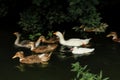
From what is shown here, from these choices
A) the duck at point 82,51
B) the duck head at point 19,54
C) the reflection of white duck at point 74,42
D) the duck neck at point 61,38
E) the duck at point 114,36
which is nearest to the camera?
the duck head at point 19,54

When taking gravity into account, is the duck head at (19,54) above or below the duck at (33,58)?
above

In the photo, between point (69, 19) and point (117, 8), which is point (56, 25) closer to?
point (69, 19)

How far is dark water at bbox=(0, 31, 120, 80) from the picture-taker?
9.97 meters

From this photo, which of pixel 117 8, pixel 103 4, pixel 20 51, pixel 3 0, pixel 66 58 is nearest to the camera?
pixel 66 58

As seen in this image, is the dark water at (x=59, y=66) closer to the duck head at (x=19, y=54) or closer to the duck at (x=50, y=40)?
the duck head at (x=19, y=54)

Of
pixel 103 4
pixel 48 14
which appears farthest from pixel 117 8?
pixel 48 14

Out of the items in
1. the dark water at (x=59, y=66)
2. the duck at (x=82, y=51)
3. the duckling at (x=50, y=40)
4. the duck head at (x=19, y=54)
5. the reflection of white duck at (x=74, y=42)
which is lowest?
the dark water at (x=59, y=66)

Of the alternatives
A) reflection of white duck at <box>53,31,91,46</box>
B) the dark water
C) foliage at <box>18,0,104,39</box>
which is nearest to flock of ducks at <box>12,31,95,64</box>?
reflection of white duck at <box>53,31,91,46</box>

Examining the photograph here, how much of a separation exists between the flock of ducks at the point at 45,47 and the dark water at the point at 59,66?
162 millimetres

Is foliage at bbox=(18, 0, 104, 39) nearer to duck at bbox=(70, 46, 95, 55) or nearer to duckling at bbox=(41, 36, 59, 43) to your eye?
duckling at bbox=(41, 36, 59, 43)

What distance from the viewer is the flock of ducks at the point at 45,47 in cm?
1110

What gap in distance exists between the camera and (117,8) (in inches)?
617

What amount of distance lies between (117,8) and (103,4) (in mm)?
1518

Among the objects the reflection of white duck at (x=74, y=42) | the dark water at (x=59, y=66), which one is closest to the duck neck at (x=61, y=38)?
the reflection of white duck at (x=74, y=42)
